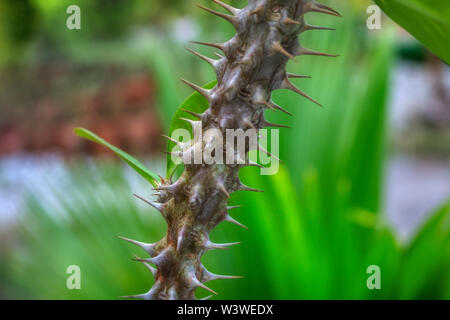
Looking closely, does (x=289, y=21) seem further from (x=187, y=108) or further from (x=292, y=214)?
(x=292, y=214)

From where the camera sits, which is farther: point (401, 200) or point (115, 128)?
point (115, 128)

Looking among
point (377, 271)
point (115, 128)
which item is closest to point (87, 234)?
point (377, 271)

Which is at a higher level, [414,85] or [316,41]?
[414,85]

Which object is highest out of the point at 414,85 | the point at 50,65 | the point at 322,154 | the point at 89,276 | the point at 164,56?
the point at 50,65

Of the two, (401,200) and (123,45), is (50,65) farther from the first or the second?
(401,200)

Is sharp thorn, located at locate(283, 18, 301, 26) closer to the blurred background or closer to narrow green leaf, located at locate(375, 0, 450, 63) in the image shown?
narrow green leaf, located at locate(375, 0, 450, 63)

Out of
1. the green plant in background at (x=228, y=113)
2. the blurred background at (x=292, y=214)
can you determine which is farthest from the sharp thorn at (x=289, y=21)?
the blurred background at (x=292, y=214)

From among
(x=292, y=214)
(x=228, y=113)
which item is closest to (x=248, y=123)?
(x=228, y=113)

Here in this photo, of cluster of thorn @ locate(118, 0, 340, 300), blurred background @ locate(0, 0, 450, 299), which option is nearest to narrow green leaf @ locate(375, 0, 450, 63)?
cluster of thorn @ locate(118, 0, 340, 300)
